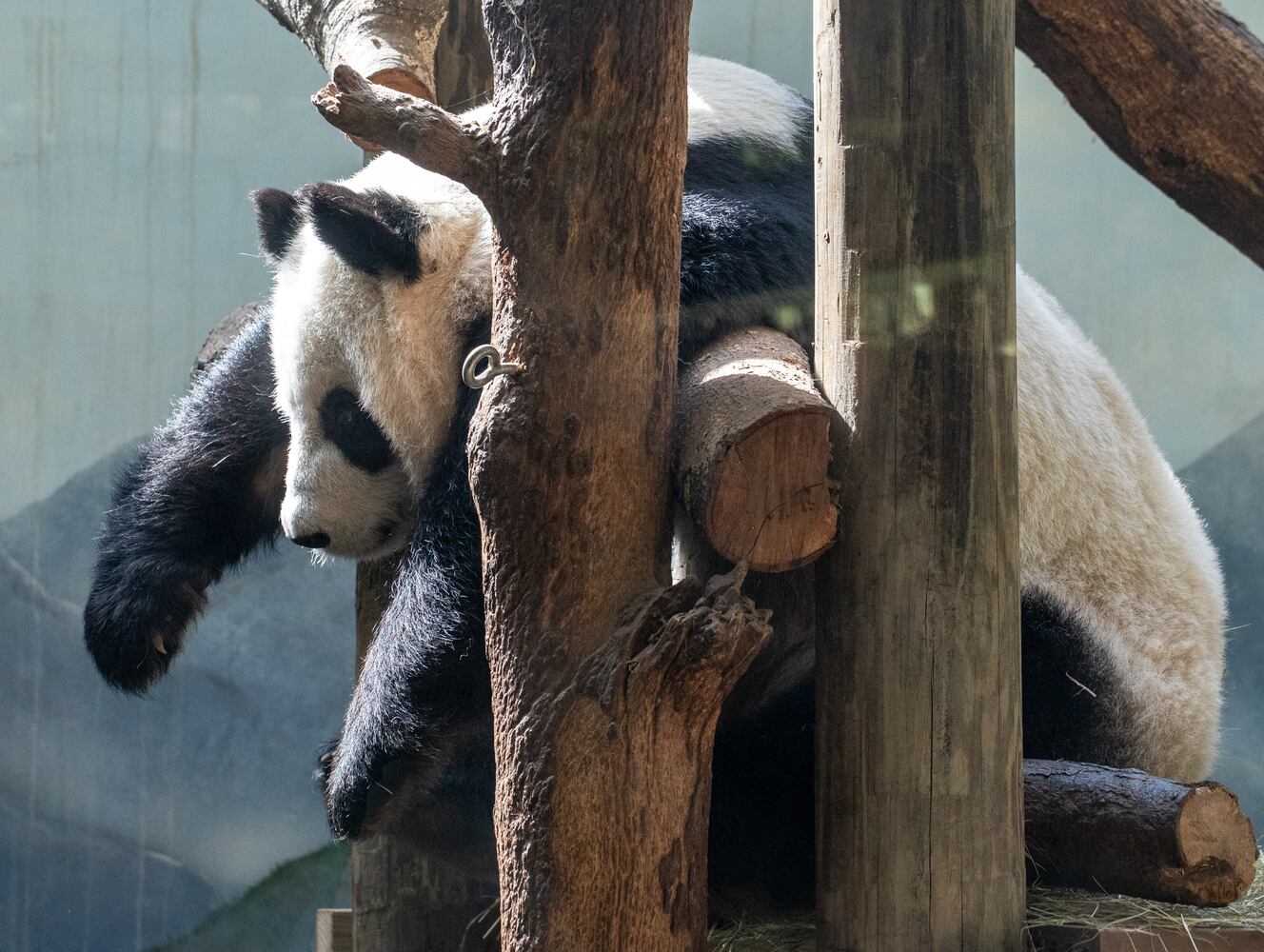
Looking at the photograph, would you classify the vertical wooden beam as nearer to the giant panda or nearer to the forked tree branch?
the forked tree branch

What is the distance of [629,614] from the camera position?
1850 mm

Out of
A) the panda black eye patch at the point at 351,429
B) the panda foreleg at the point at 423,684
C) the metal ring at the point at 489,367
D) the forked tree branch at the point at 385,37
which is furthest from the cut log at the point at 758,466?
the forked tree branch at the point at 385,37

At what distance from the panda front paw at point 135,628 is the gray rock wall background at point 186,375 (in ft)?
11.9

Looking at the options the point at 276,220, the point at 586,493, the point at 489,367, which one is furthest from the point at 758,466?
the point at 276,220

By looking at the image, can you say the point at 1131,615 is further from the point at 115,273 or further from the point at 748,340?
the point at 115,273

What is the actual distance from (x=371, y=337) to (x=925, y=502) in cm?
129

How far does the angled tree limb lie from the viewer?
5.74ft

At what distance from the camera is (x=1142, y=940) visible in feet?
6.63

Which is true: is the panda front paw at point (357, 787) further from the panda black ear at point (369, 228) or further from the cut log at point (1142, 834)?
the cut log at point (1142, 834)

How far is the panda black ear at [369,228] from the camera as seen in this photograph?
249 centimetres

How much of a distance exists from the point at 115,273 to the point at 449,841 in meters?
5.06

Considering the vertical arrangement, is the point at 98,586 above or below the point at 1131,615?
above

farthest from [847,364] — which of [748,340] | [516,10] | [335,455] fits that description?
[335,455]

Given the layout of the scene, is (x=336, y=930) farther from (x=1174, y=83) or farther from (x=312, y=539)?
(x=1174, y=83)
